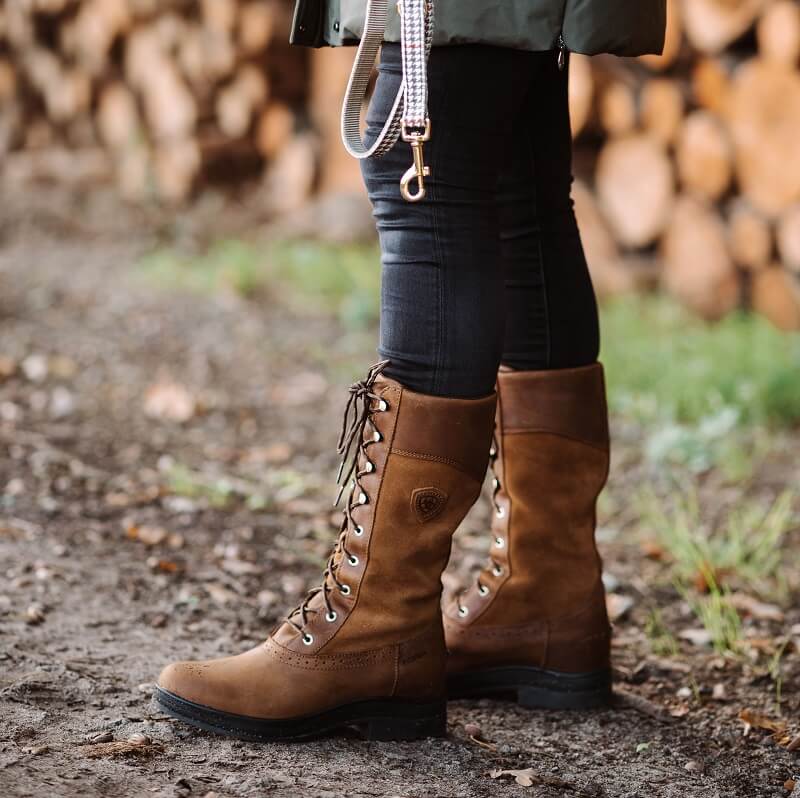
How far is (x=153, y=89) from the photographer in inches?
205

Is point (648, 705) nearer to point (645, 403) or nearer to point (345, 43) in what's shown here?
point (345, 43)

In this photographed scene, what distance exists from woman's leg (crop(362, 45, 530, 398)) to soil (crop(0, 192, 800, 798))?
1.53ft

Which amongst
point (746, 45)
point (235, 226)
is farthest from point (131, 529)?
point (235, 226)

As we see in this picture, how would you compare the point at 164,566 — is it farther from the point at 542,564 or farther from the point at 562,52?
the point at 562,52

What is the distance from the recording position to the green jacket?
3.72 ft

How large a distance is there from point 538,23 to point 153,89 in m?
4.39

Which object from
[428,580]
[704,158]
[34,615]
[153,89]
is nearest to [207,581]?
[34,615]

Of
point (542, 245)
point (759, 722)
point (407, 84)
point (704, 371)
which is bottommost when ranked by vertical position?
point (759, 722)

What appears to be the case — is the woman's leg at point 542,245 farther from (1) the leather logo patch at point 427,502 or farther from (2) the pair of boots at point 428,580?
(1) the leather logo patch at point 427,502

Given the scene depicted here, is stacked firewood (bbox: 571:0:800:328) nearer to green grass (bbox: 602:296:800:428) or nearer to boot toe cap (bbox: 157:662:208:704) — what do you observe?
green grass (bbox: 602:296:800:428)

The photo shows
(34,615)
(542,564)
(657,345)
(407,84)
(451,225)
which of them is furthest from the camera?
(657,345)

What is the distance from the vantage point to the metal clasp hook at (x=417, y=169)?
1126 millimetres

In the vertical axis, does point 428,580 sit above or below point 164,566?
above

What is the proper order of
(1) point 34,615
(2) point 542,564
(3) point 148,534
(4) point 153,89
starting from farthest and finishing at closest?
(4) point 153,89 → (3) point 148,534 → (1) point 34,615 → (2) point 542,564
